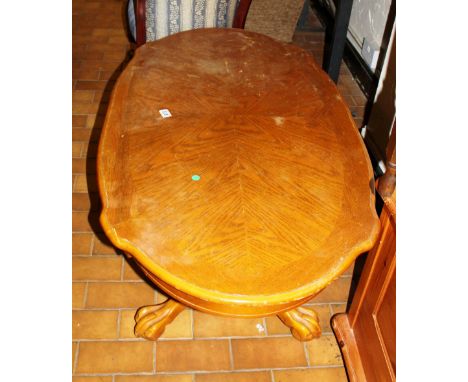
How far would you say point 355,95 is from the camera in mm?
3156

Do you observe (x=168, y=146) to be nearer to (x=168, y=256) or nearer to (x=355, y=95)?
(x=168, y=256)

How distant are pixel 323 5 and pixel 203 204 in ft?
10.2

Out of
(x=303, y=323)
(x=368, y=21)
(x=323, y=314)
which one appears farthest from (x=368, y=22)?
(x=303, y=323)

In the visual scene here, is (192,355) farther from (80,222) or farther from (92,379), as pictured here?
(80,222)

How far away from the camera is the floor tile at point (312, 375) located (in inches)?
69.6

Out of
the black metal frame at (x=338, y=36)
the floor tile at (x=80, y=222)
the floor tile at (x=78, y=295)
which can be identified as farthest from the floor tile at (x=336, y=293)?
the black metal frame at (x=338, y=36)

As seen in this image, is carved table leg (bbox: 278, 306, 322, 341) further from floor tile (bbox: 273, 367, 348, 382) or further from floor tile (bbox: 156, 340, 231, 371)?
floor tile (bbox: 156, 340, 231, 371)

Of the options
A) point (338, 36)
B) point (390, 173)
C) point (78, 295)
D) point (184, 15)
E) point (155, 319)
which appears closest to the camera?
point (390, 173)

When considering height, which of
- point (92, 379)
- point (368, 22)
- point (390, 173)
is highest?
point (390, 173)

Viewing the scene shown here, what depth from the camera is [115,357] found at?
178cm

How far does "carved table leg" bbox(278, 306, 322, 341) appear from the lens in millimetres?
1843

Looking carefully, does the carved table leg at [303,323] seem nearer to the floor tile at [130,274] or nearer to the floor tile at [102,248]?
the floor tile at [130,274]

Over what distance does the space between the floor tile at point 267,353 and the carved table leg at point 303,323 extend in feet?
0.16

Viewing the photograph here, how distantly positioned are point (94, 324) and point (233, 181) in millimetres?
909
